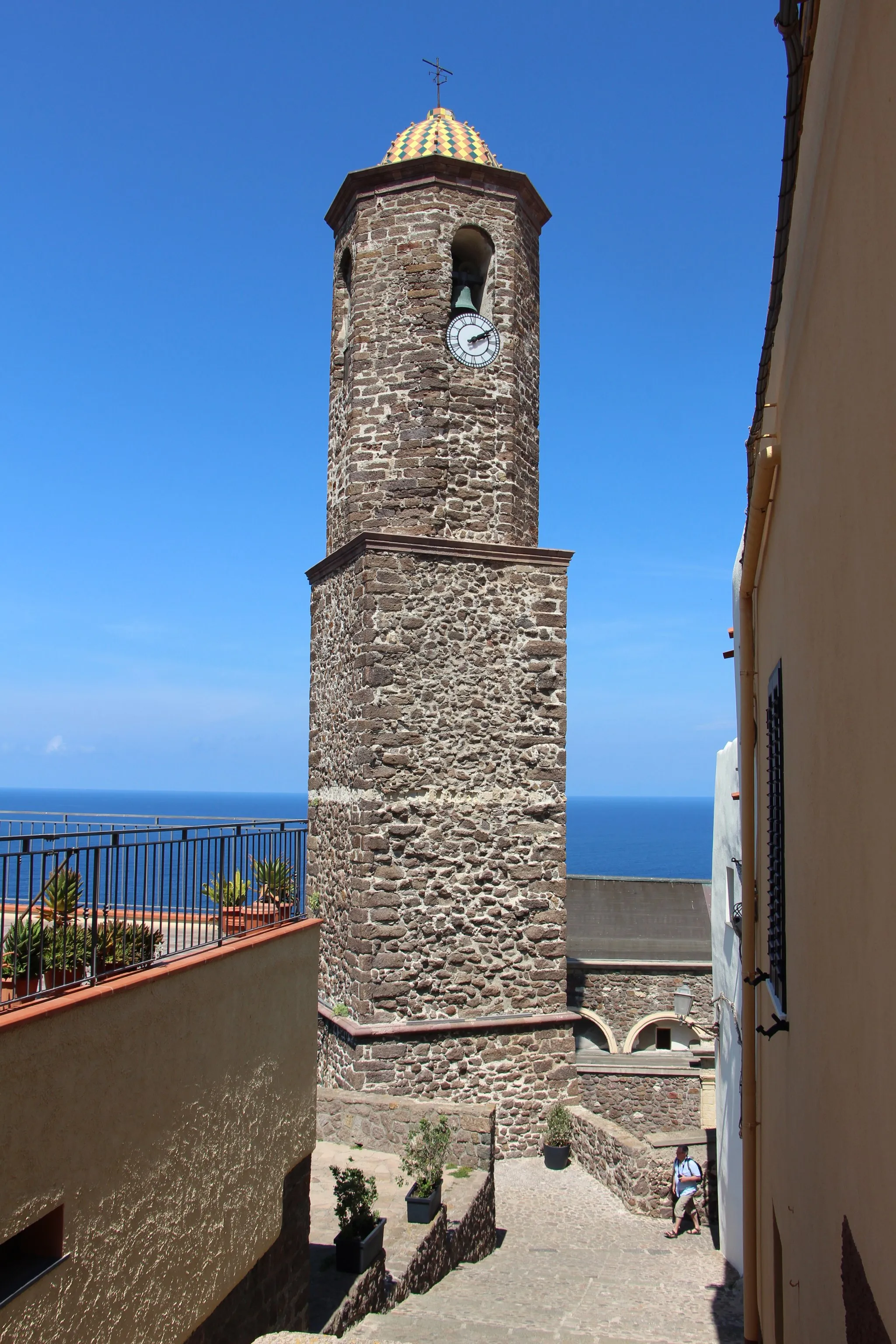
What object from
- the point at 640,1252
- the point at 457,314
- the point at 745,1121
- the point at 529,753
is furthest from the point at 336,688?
the point at 745,1121

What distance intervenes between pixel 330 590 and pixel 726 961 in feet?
24.5

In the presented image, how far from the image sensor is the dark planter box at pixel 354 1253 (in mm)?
9070

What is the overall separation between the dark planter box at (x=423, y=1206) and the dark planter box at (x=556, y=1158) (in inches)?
147

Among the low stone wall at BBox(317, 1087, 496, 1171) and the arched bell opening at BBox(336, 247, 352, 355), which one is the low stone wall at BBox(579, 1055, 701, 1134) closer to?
the low stone wall at BBox(317, 1087, 496, 1171)

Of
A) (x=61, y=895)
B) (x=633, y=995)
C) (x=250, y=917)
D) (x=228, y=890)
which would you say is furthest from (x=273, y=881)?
(x=633, y=995)

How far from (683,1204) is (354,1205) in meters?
5.25

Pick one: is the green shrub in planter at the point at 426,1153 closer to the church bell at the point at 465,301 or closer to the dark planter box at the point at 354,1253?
the dark planter box at the point at 354,1253

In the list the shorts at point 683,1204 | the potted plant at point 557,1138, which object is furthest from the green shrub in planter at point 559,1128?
the shorts at point 683,1204

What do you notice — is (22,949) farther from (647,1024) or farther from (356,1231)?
(647,1024)

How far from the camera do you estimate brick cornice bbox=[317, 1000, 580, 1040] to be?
44.5ft

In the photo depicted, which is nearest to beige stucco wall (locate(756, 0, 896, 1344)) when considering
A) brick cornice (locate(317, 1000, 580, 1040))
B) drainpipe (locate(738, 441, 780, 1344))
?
drainpipe (locate(738, 441, 780, 1344))

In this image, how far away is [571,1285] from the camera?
10609 mm

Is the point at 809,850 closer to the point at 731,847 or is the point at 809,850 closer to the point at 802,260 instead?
the point at 802,260

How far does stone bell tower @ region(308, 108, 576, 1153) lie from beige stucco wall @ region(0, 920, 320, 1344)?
234 inches
